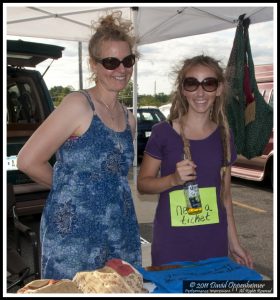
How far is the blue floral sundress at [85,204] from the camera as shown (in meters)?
1.71

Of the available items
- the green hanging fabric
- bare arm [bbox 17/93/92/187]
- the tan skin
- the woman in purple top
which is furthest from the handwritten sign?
the green hanging fabric

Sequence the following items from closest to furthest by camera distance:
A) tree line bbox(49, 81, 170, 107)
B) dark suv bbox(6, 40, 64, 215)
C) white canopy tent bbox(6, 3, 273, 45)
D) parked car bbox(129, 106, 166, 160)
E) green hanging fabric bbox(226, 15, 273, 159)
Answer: tree line bbox(49, 81, 170, 107)
green hanging fabric bbox(226, 15, 273, 159)
dark suv bbox(6, 40, 64, 215)
white canopy tent bbox(6, 3, 273, 45)
parked car bbox(129, 106, 166, 160)

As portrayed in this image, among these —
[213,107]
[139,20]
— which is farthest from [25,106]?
[213,107]

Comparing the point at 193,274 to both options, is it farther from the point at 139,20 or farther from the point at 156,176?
the point at 139,20

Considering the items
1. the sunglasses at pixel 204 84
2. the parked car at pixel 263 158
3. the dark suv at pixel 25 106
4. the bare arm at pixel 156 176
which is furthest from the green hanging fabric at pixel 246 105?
the parked car at pixel 263 158

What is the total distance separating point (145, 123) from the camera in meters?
11.7

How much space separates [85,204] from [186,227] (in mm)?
487

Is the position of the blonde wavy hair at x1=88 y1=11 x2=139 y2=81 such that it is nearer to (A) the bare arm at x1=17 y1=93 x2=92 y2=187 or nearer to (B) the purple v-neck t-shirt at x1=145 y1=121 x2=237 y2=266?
(A) the bare arm at x1=17 y1=93 x2=92 y2=187

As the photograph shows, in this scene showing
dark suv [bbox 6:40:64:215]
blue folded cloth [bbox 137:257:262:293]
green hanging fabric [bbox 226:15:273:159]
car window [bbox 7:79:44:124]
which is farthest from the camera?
car window [bbox 7:79:44:124]

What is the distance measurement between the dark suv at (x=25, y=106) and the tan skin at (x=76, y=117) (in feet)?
7.37

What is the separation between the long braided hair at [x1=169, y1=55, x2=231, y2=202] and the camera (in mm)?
1993

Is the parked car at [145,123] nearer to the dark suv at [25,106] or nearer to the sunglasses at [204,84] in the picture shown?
the dark suv at [25,106]

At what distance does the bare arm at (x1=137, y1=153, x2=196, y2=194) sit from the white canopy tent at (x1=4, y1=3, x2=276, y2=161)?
9.81 ft

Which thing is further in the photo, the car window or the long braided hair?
the car window
